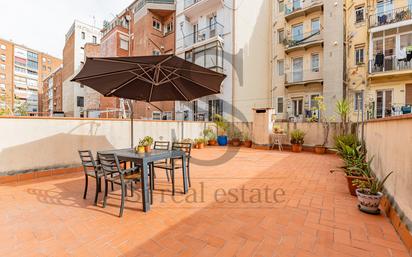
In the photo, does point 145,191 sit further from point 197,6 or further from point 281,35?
point 197,6

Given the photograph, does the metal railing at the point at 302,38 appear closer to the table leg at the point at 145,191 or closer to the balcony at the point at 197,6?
the balcony at the point at 197,6

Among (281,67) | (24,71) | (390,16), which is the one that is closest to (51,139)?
(281,67)

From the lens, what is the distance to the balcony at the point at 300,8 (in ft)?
40.4

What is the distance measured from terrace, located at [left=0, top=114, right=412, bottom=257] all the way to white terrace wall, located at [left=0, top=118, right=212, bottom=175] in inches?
0.9

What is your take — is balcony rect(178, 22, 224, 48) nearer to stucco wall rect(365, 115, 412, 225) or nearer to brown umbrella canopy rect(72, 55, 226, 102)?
brown umbrella canopy rect(72, 55, 226, 102)

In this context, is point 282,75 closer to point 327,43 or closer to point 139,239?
point 327,43

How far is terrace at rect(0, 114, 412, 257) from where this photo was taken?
2111 mm

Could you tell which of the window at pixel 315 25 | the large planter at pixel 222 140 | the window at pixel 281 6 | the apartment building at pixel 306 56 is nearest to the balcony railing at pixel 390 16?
the apartment building at pixel 306 56

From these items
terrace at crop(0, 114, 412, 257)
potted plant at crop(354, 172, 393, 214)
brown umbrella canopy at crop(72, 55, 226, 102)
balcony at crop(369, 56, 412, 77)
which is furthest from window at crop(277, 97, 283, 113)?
potted plant at crop(354, 172, 393, 214)

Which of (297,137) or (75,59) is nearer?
(297,137)

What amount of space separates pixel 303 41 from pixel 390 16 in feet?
14.3

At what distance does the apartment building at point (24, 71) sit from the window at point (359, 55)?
5439 centimetres

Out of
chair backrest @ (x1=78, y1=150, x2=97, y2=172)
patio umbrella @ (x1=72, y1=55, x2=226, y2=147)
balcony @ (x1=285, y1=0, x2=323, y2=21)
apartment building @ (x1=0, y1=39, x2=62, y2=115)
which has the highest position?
apartment building @ (x1=0, y1=39, x2=62, y2=115)

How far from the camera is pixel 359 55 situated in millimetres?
11797
